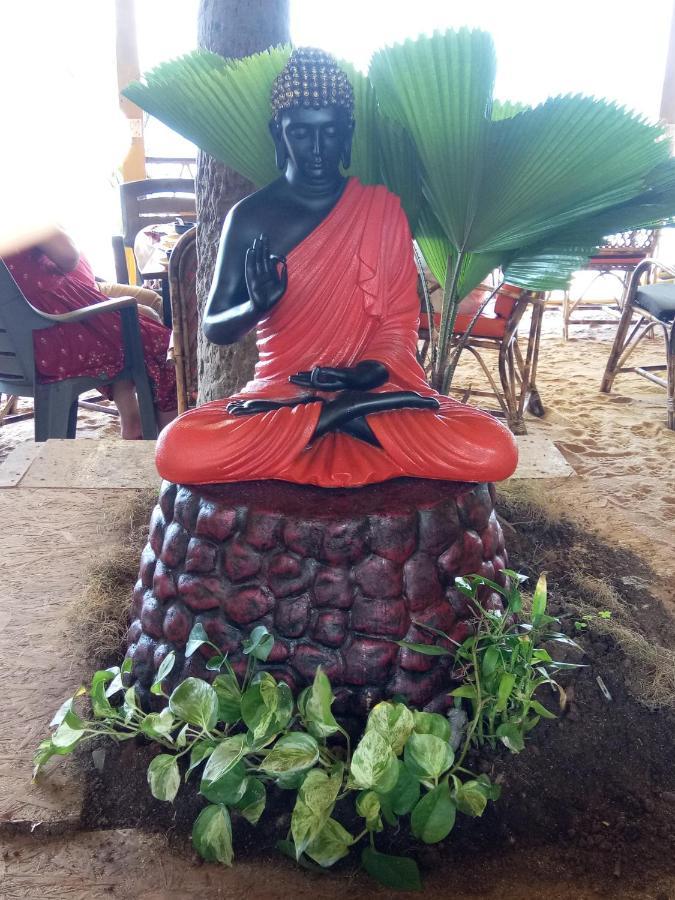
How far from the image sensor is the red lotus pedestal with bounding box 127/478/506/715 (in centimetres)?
129

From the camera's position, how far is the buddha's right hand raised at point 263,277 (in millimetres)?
1364

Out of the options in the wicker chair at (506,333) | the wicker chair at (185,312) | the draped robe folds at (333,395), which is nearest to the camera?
the draped robe folds at (333,395)

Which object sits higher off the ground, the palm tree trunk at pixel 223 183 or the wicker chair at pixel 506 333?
the palm tree trunk at pixel 223 183

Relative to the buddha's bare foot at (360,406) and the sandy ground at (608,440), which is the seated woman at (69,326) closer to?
the buddha's bare foot at (360,406)

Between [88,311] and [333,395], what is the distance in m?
1.47

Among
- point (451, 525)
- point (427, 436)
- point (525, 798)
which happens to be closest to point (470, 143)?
point (427, 436)

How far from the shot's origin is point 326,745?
49.4 inches

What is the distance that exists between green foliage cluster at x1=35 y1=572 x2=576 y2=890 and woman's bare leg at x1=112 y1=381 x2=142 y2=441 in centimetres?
187

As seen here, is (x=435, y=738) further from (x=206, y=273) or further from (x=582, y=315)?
(x=582, y=315)

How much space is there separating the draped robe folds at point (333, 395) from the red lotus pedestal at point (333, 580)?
0.05 metres

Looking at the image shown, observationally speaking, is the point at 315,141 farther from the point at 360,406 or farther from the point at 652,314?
the point at 652,314

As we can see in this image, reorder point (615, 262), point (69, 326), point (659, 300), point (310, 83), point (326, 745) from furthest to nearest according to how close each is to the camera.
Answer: point (615, 262) < point (659, 300) < point (69, 326) < point (310, 83) < point (326, 745)

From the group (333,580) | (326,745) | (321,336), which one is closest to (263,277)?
(321,336)

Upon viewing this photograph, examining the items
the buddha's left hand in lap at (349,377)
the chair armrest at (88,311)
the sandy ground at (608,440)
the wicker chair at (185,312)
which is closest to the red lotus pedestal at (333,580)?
the buddha's left hand in lap at (349,377)
